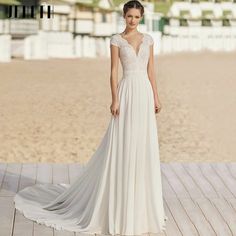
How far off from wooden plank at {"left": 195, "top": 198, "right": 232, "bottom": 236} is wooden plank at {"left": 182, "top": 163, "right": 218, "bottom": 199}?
329 mm

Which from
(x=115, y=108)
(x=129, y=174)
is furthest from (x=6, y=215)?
(x=115, y=108)

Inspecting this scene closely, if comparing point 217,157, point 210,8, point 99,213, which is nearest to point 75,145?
point 217,157

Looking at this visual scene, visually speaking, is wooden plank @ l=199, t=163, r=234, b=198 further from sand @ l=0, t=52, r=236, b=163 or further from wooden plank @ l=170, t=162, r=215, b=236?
sand @ l=0, t=52, r=236, b=163

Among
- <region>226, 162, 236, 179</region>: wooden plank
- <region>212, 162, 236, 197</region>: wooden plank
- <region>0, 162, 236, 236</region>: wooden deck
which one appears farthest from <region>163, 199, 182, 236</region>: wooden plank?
<region>226, 162, 236, 179</region>: wooden plank

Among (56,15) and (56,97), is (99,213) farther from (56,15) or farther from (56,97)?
(56,15)

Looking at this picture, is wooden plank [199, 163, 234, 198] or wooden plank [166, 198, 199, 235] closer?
wooden plank [166, 198, 199, 235]

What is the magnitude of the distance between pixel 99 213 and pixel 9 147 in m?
7.85

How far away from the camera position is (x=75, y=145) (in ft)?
46.7

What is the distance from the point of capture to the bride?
6.10 metres

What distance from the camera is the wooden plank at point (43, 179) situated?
20.2 feet

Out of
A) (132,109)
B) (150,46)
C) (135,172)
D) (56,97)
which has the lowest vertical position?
(56,97)

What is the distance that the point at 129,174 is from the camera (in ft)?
20.0

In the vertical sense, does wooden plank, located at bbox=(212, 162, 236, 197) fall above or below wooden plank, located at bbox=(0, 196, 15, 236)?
below

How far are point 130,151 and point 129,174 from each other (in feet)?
0.67
